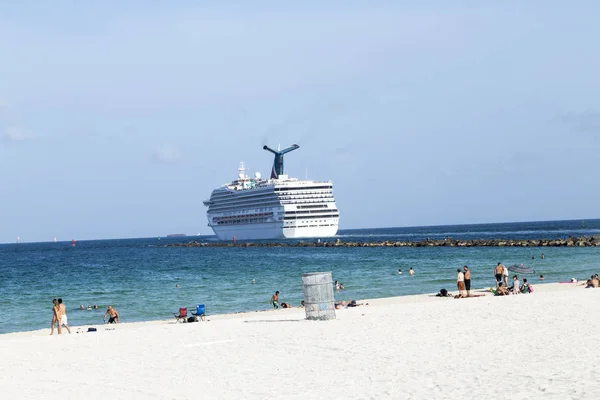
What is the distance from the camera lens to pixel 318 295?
20125mm

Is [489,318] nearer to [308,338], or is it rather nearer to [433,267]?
[308,338]

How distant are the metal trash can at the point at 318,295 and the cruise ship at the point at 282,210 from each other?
94.9 meters

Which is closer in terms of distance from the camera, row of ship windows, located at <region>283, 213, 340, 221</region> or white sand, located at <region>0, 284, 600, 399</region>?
white sand, located at <region>0, 284, 600, 399</region>

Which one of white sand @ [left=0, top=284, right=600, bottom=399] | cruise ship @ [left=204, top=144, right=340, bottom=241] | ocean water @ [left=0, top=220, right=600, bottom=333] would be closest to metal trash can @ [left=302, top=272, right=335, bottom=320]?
white sand @ [left=0, top=284, right=600, bottom=399]

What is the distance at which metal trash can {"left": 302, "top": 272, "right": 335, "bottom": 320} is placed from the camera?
1973cm

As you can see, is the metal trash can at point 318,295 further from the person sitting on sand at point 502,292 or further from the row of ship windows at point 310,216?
the row of ship windows at point 310,216

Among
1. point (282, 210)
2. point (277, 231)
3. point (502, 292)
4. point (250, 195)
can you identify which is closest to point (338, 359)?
point (502, 292)

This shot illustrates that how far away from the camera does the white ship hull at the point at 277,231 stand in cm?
11638

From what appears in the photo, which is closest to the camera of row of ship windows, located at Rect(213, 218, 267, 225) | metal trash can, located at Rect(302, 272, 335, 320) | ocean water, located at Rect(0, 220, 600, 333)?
metal trash can, located at Rect(302, 272, 335, 320)

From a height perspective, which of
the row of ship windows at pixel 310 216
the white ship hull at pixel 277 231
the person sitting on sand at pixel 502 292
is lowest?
the person sitting on sand at pixel 502 292

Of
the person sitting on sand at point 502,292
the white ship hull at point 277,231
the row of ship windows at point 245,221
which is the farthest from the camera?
the row of ship windows at point 245,221

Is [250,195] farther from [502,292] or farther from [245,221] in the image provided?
[502,292]

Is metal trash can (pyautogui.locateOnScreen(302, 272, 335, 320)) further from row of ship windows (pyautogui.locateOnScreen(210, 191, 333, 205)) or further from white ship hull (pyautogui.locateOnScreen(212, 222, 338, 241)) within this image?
white ship hull (pyautogui.locateOnScreen(212, 222, 338, 241))

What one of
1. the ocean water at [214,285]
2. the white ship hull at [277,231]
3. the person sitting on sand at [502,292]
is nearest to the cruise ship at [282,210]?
the white ship hull at [277,231]
